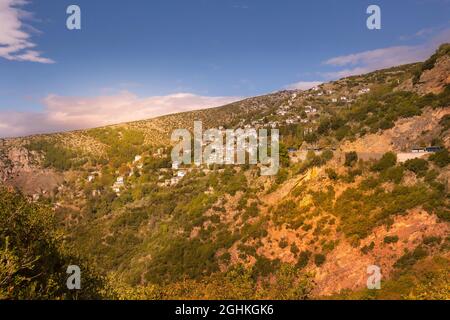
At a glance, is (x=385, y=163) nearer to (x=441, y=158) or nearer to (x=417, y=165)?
(x=417, y=165)

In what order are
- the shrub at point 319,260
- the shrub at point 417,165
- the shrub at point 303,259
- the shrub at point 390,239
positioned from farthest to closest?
the shrub at point 417,165
the shrub at point 303,259
the shrub at point 319,260
the shrub at point 390,239

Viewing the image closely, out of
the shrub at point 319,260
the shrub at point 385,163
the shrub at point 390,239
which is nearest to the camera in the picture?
the shrub at point 390,239

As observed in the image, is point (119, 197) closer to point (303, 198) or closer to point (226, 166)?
point (226, 166)

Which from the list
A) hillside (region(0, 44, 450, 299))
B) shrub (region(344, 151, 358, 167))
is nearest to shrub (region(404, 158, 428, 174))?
hillside (region(0, 44, 450, 299))

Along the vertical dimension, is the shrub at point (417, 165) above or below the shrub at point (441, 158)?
below

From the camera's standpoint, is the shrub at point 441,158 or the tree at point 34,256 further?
the shrub at point 441,158

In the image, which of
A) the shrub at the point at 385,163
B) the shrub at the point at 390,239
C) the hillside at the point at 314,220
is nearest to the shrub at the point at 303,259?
the hillside at the point at 314,220

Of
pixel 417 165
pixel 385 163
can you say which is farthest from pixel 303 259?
pixel 417 165

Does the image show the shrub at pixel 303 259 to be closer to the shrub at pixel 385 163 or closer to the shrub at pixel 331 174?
the shrub at pixel 331 174

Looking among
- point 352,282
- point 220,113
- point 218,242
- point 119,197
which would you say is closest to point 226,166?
point 218,242

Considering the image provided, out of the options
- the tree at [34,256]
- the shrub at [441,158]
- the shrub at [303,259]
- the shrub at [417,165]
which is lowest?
the shrub at [303,259]
